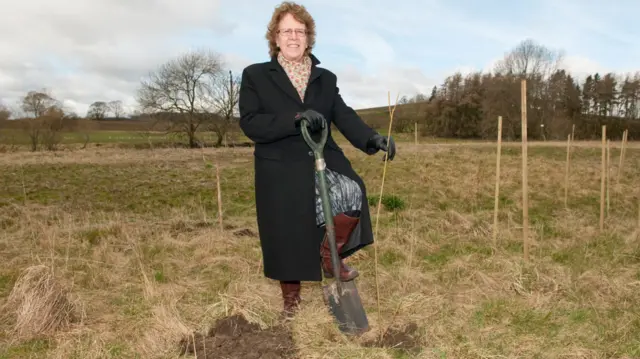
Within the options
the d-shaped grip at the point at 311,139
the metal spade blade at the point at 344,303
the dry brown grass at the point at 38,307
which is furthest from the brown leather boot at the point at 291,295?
the dry brown grass at the point at 38,307

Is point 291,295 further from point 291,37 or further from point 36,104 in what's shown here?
point 36,104

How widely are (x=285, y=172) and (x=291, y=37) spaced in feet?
2.91

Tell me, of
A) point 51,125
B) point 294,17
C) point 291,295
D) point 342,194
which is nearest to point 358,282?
point 291,295

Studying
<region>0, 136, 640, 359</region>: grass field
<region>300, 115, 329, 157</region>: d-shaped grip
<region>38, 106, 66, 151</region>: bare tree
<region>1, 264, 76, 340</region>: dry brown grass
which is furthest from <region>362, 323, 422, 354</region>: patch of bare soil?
<region>38, 106, 66, 151</region>: bare tree

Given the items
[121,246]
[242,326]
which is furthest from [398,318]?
[121,246]

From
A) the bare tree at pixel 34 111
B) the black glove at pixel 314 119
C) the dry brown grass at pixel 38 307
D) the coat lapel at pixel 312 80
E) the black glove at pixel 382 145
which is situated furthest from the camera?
the bare tree at pixel 34 111

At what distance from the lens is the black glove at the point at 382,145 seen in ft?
9.64

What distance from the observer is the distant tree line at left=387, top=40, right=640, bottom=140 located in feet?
111

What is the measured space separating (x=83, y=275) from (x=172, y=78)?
25254mm

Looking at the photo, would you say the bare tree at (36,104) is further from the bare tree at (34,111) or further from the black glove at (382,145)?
the black glove at (382,145)

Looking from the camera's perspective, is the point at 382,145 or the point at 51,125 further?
the point at 51,125

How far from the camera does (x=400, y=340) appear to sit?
307 cm

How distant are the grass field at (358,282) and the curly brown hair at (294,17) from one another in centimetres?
182

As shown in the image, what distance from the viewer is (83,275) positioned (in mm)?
4637
